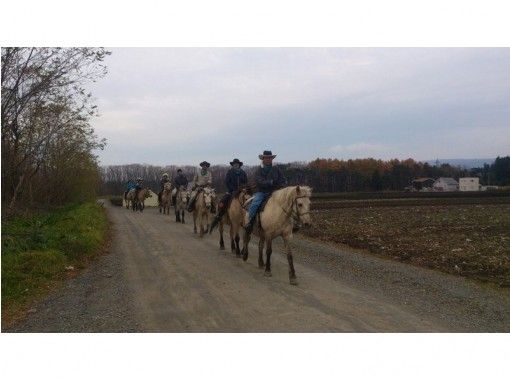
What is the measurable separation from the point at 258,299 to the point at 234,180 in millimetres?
6388

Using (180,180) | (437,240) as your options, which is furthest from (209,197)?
(437,240)

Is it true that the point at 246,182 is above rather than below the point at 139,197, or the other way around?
above

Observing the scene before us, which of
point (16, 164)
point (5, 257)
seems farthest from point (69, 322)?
point (16, 164)

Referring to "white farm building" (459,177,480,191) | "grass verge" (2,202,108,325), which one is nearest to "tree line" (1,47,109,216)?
"grass verge" (2,202,108,325)

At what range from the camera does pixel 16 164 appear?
21.1m

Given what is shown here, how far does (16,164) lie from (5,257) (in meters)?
11.6

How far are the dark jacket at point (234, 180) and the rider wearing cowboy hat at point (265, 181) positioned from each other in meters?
2.62

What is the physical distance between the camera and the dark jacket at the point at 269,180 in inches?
448

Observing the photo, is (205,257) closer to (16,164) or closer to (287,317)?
(287,317)

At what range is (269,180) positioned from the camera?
37.3ft

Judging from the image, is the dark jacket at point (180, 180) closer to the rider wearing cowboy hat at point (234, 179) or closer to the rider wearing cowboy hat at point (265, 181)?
the rider wearing cowboy hat at point (234, 179)

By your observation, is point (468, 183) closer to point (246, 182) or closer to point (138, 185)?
point (138, 185)

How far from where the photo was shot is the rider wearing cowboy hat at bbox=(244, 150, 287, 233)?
11.4 m

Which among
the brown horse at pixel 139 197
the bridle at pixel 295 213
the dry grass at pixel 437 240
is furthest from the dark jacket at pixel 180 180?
the bridle at pixel 295 213
